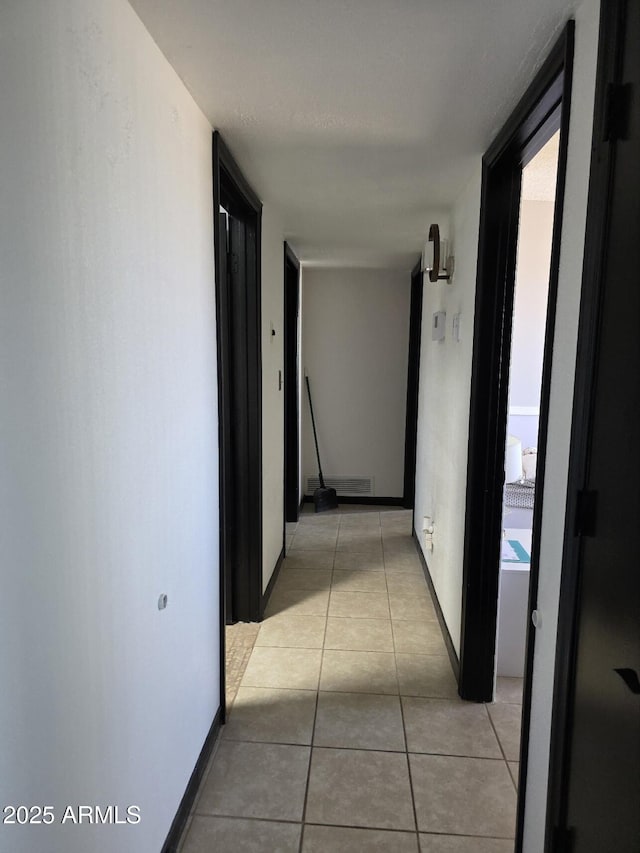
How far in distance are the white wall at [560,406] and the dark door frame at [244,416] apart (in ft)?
4.81

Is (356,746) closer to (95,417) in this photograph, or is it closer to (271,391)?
(95,417)

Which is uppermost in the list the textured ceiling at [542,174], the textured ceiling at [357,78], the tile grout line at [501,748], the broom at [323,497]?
the textured ceiling at [542,174]

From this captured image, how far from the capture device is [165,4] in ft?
3.88

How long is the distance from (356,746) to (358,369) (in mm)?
3632

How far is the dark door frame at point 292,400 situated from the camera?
14.6 feet

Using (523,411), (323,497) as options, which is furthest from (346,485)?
(523,411)

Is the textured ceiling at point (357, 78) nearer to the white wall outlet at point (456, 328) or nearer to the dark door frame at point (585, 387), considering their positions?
the dark door frame at point (585, 387)

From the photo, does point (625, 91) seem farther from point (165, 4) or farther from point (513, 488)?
point (513, 488)

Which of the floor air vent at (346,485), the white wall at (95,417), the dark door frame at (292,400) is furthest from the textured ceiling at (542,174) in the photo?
the floor air vent at (346,485)

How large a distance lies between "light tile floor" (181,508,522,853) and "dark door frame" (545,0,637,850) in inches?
22.9

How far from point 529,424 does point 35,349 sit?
303 cm

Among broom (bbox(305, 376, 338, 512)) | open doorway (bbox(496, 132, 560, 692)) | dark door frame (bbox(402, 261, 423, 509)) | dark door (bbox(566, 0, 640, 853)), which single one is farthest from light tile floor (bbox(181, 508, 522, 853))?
dark door frame (bbox(402, 261, 423, 509))

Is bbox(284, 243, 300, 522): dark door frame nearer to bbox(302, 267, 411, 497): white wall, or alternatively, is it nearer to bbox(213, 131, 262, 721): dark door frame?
bbox(302, 267, 411, 497): white wall

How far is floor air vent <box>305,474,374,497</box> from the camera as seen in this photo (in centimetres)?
535
